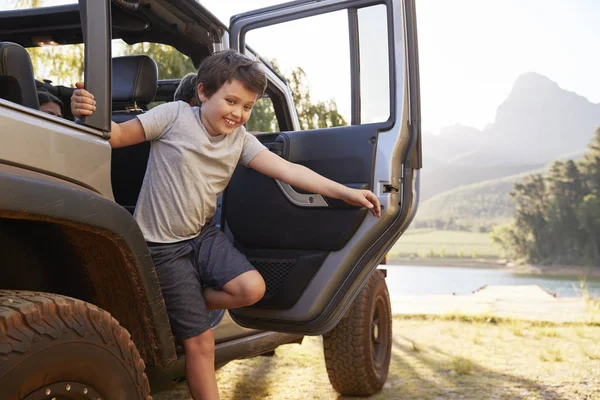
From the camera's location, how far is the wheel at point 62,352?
1350 millimetres

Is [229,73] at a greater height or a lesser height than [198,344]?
greater

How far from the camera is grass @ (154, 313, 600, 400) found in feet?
12.5

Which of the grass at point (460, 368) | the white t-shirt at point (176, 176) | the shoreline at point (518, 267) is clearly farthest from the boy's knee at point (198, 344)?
the shoreline at point (518, 267)

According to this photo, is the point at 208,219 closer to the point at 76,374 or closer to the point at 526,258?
the point at 76,374

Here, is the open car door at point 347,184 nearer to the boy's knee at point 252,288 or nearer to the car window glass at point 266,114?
the boy's knee at point 252,288

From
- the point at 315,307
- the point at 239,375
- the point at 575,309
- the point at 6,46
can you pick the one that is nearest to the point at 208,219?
the point at 315,307

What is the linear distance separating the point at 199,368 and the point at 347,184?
92cm

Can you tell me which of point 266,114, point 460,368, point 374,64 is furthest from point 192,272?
point 460,368

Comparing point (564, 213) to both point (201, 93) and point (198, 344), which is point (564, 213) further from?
point (198, 344)

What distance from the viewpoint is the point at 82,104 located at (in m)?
1.76

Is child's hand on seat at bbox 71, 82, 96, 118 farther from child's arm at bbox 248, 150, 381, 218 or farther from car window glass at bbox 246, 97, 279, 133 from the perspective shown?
car window glass at bbox 246, 97, 279, 133

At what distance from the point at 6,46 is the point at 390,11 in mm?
1452

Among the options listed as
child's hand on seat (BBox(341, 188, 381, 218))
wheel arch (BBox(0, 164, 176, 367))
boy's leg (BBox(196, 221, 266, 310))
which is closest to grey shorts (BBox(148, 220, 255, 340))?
boy's leg (BBox(196, 221, 266, 310))

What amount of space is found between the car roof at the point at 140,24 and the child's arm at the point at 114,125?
75cm
